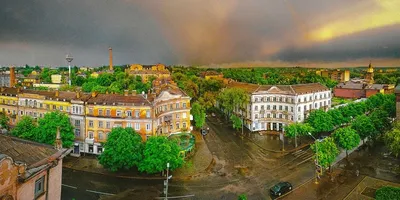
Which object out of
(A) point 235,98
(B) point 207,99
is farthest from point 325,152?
(B) point 207,99

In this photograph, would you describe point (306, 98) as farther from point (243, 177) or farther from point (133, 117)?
point (133, 117)

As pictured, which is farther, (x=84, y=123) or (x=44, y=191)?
(x=84, y=123)

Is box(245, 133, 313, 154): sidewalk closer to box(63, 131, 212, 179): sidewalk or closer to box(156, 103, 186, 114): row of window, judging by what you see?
box(63, 131, 212, 179): sidewalk

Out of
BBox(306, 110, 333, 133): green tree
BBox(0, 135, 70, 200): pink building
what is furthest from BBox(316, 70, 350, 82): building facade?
BBox(0, 135, 70, 200): pink building

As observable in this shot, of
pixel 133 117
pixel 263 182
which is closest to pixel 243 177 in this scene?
pixel 263 182

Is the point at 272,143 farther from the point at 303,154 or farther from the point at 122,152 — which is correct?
the point at 122,152
